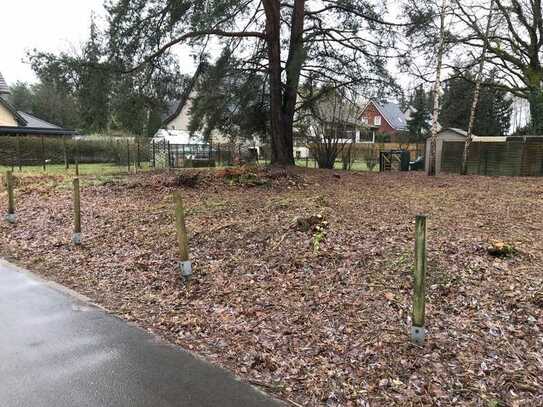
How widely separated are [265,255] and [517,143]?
1525 cm

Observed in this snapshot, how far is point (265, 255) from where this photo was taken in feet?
16.8

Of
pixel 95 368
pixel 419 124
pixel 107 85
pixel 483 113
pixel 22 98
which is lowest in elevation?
pixel 95 368

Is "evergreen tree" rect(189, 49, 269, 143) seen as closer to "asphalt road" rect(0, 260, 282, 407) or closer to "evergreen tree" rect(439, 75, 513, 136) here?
"asphalt road" rect(0, 260, 282, 407)

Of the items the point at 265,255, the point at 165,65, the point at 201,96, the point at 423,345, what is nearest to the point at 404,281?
the point at 423,345

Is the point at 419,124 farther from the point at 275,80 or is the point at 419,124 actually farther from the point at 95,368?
the point at 95,368

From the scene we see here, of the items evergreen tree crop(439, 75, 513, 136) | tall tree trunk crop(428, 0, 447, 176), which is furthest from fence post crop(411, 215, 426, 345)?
evergreen tree crop(439, 75, 513, 136)

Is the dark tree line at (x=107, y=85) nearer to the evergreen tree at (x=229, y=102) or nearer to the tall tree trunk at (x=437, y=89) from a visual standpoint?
the evergreen tree at (x=229, y=102)

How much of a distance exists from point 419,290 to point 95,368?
2.53 meters

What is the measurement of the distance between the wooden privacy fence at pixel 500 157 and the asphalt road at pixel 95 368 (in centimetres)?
1691

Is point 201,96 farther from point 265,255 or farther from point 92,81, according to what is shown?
point 265,255

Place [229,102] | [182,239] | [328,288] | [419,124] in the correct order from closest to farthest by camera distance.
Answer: [328,288], [182,239], [229,102], [419,124]

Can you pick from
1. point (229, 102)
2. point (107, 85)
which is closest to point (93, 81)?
point (107, 85)

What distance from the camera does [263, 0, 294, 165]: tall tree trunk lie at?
1344cm

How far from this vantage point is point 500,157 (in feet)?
56.0
